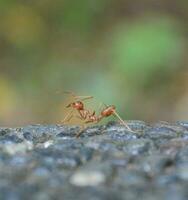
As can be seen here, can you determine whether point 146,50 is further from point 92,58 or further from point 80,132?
point 80,132

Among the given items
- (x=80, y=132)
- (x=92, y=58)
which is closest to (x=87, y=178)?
(x=80, y=132)

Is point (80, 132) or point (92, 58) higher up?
point (80, 132)

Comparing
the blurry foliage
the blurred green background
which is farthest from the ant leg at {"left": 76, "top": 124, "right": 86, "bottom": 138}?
the blurry foliage

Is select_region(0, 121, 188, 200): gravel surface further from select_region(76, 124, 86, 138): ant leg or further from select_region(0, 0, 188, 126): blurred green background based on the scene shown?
select_region(0, 0, 188, 126): blurred green background

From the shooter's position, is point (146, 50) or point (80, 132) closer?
point (80, 132)

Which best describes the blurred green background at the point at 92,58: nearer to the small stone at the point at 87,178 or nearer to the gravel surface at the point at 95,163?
the gravel surface at the point at 95,163

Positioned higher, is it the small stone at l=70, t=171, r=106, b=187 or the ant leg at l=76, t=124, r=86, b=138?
the ant leg at l=76, t=124, r=86, b=138

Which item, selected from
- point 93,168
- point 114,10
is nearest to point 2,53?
point 114,10
